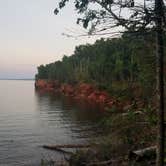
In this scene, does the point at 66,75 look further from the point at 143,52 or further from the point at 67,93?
the point at 143,52

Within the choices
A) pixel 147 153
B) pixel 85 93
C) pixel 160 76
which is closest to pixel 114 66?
pixel 85 93

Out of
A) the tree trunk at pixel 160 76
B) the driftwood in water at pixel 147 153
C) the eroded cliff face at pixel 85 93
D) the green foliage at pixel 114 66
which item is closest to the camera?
the tree trunk at pixel 160 76

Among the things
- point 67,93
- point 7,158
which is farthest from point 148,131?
point 67,93

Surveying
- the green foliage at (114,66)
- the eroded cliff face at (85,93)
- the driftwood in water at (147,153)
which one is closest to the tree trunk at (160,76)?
the green foliage at (114,66)

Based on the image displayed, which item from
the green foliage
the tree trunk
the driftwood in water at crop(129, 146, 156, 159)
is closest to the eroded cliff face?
the green foliage

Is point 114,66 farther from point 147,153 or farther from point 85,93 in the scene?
point 147,153

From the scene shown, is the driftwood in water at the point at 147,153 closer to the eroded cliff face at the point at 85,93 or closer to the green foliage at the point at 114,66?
the green foliage at the point at 114,66

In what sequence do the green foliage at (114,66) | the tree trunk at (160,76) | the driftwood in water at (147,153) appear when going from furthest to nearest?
the driftwood in water at (147,153) → the green foliage at (114,66) → the tree trunk at (160,76)

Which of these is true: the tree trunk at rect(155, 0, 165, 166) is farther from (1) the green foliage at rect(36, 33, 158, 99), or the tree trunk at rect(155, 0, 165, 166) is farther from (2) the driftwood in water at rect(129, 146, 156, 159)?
(2) the driftwood in water at rect(129, 146, 156, 159)

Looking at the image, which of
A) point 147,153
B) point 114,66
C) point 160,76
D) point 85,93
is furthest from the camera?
point 85,93

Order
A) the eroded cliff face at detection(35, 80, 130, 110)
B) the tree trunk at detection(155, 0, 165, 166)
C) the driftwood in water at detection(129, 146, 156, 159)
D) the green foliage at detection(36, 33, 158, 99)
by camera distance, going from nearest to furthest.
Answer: the tree trunk at detection(155, 0, 165, 166) → the green foliage at detection(36, 33, 158, 99) → the driftwood in water at detection(129, 146, 156, 159) → the eroded cliff face at detection(35, 80, 130, 110)

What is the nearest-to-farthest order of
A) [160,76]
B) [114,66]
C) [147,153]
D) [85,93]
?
1. [160,76]
2. [147,153]
3. [114,66]
4. [85,93]

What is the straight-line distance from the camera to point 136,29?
10.4m

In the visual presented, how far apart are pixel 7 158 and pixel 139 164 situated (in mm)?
15095
